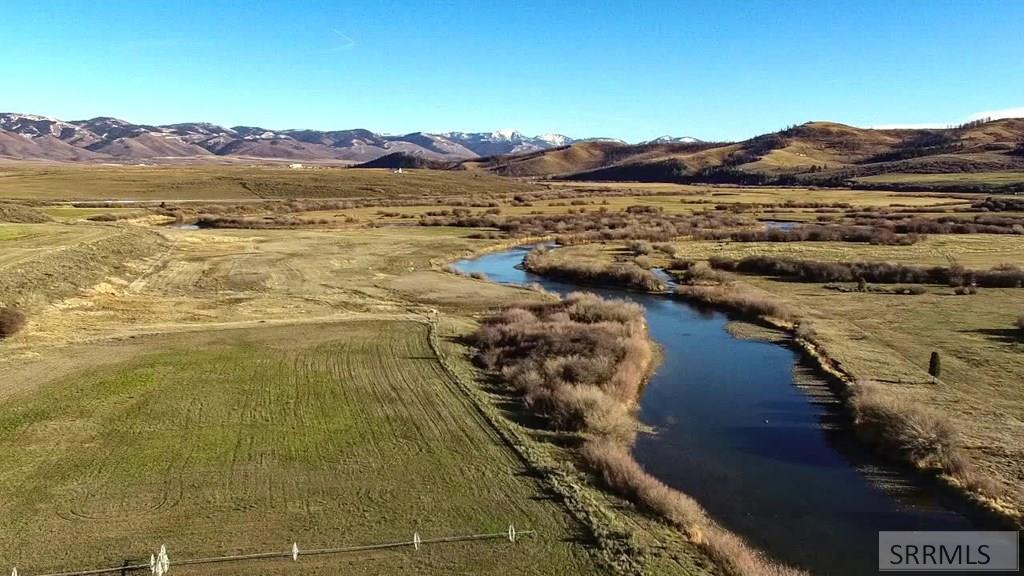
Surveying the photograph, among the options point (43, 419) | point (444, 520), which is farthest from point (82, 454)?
point (444, 520)

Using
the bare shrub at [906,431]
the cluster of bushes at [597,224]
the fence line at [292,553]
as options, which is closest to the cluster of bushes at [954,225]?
the cluster of bushes at [597,224]

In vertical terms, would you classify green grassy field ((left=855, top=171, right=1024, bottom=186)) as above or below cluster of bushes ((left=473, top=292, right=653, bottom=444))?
above

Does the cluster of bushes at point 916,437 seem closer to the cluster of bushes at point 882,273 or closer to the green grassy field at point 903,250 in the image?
the cluster of bushes at point 882,273

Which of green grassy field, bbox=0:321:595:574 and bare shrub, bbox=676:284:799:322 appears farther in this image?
bare shrub, bbox=676:284:799:322

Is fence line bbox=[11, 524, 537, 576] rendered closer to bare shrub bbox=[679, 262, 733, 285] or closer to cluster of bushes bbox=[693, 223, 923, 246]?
bare shrub bbox=[679, 262, 733, 285]

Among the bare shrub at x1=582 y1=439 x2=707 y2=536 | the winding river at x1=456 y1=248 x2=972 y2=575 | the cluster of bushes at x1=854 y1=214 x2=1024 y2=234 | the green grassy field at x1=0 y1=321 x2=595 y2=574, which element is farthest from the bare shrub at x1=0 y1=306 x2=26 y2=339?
the cluster of bushes at x1=854 y1=214 x2=1024 y2=234

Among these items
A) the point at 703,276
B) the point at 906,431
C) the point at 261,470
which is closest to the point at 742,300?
the point at 703,276
